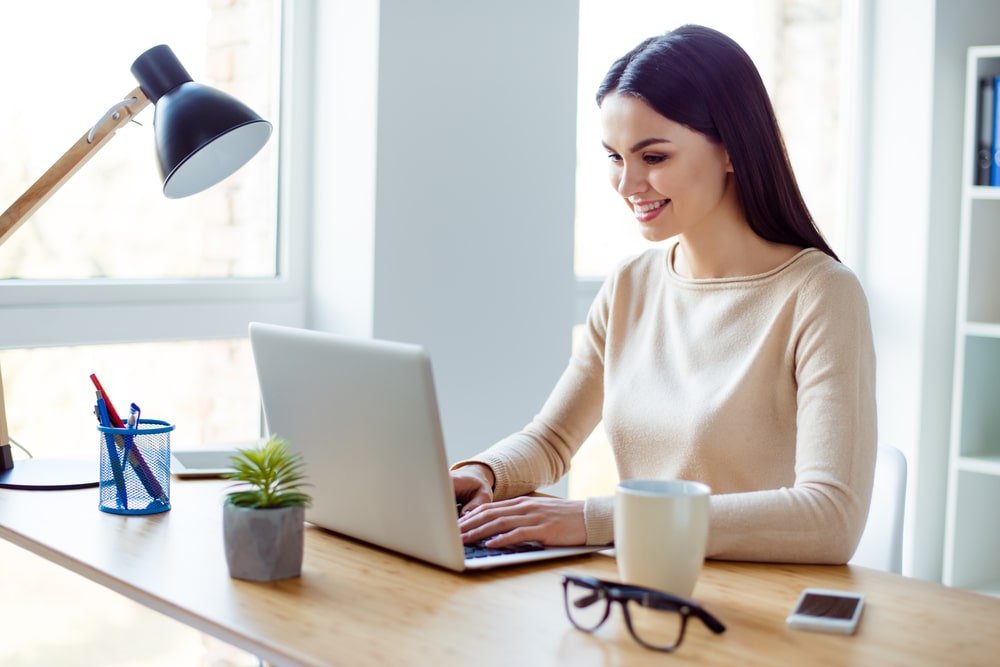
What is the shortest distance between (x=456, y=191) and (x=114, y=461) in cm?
122

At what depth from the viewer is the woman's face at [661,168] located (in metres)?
1.54

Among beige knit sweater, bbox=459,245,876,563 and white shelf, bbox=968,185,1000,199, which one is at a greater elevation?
white shelf, bbox=968,185,1000,199

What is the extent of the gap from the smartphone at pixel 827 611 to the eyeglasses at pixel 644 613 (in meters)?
0.08

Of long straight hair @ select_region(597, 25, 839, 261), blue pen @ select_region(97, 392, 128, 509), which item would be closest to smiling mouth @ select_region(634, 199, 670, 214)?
long straight hair @ select_region(597, 25, 839, 261)

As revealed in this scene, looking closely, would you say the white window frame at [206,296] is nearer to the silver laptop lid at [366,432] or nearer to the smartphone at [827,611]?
the silver laptop lid at [366,432]

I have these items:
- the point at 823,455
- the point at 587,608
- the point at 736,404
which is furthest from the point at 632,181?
the point at 587,608

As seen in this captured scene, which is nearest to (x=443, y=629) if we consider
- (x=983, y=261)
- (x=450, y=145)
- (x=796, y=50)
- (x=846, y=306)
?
(x=846, y=306)

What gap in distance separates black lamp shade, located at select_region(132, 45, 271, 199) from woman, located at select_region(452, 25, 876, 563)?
1.64 feet

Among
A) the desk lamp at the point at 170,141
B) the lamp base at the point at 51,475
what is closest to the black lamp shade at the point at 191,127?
the desk lamp at the point at 170,141

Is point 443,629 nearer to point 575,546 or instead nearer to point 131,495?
point 575,546

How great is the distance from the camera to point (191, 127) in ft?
4.71

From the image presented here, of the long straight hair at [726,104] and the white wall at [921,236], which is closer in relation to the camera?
the long straight hair at [726,104]

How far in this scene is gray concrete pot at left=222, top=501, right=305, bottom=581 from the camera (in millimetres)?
Answer: 1125

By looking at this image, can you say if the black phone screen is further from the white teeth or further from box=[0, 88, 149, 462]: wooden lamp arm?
box=[0, 88, 149, 462]: wooden lamp arm
